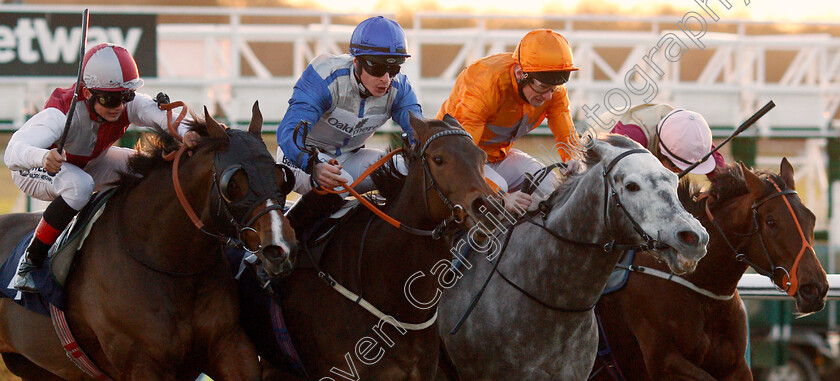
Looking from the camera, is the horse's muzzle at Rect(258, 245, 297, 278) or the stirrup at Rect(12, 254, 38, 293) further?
the stirrup at Rect(12, 254, 38, 293)

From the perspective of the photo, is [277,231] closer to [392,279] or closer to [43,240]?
[392,279]

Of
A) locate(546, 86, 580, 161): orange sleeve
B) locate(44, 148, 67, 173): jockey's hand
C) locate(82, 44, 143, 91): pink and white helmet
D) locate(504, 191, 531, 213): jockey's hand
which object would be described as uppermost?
locate(82, 44, 143, 91): pink and white helmet

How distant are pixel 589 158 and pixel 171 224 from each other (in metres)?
1.73

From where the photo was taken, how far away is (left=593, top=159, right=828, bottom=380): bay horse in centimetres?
470

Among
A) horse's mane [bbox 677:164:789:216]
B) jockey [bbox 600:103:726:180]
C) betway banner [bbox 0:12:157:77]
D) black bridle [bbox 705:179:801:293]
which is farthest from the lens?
betway banner [bbox 0:12:157:77]

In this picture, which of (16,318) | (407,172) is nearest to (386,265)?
(407,172)

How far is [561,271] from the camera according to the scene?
427cm

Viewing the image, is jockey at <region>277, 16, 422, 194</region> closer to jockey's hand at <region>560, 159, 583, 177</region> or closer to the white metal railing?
jockey's hand at <region>560, 159, 583, 177</region>

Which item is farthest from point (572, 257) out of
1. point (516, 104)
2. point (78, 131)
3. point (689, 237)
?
point (78, 131)

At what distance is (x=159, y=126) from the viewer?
14.6 feet

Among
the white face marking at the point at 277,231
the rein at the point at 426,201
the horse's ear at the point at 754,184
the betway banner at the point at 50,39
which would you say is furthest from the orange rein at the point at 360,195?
the betway banner at the point at 50,39

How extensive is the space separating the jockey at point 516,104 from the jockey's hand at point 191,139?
128 cm

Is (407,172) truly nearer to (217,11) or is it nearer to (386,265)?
(386,265)

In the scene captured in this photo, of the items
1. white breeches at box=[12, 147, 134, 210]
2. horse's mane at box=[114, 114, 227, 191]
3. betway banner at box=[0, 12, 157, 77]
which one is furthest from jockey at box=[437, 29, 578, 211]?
betway banner at box=[0, 12, 157, 77]
